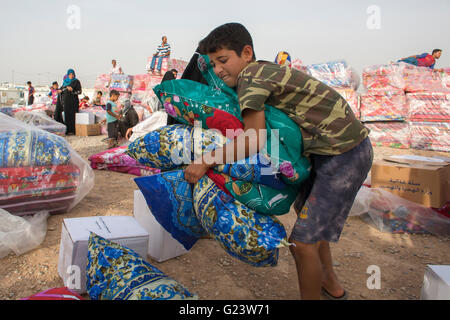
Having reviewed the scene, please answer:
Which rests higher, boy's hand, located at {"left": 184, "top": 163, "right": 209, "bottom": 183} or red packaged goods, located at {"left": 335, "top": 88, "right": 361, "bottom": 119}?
red packaged goods, located at {"left": 335, "top": 88, "right": 361, "bottom": 119}

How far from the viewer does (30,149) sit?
229 centimetres

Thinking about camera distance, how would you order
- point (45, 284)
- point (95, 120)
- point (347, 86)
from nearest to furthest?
1. point (45, 284)
2. point (347, 86)
3. point (95, 120)

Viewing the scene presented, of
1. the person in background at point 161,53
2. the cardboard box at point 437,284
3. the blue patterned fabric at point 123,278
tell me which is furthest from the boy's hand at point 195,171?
the person in background at point 161,53

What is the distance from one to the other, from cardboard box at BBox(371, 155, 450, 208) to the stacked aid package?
4.81m

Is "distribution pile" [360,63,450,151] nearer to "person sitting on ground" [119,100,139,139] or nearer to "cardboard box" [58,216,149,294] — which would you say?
"person sitting on ground" [119,100,139,139]

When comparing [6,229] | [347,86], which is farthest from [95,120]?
[6,229]

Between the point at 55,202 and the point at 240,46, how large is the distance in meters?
1.98

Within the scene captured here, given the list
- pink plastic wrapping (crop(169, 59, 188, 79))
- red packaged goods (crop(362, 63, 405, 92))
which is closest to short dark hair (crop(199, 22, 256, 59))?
red packaged goods (crop(362, 63, 405, 92))

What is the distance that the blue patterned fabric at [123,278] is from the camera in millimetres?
1251

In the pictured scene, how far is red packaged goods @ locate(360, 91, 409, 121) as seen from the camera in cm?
697

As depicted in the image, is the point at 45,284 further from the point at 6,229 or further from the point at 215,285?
the point at 215,285

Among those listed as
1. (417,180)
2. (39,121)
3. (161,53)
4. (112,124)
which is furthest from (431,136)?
(39,121)

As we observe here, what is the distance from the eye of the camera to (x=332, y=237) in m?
1.46

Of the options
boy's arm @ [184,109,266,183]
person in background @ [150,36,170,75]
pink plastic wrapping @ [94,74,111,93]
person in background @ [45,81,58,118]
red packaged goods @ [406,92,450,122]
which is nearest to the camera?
boy's arm @ [184,109,266,183]
